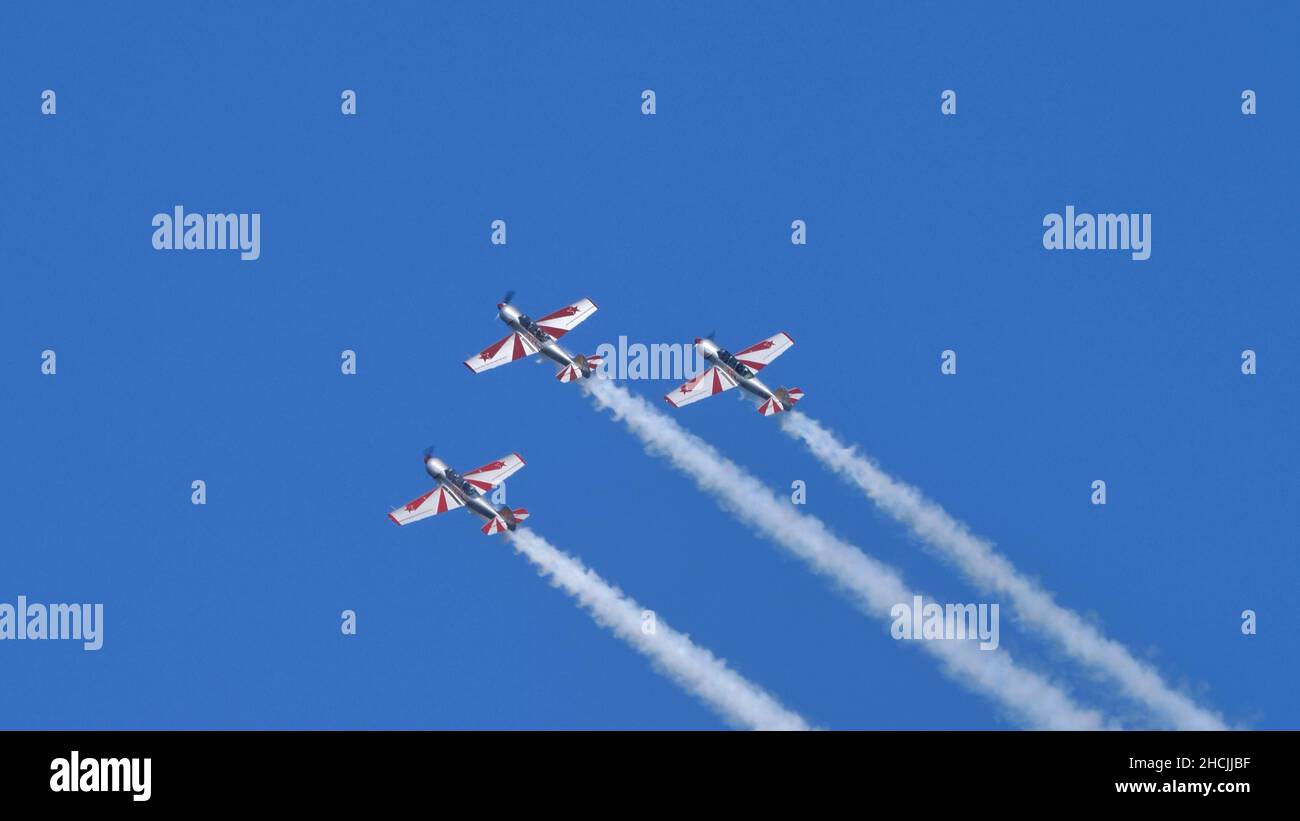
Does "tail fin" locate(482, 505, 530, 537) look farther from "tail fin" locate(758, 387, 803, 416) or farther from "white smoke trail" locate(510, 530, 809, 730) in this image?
"tail fin" locate(758, 387, 803, 416)

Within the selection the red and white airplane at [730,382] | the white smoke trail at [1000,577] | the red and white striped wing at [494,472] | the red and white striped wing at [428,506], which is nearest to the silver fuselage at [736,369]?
the red and white airplane at [730,382]

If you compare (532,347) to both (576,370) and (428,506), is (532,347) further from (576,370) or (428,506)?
(428,506)

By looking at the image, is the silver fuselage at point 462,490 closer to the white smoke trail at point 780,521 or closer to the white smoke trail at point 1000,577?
the white smoke trail at point 780,521

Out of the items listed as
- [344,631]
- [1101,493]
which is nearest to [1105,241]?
[1101,493]

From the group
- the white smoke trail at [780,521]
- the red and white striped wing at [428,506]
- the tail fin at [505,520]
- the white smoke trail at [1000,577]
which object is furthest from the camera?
the white smoke trail at [780,521]

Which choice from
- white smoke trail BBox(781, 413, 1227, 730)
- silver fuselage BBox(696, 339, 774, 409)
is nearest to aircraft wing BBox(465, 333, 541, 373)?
silver fuselage BBox(696, 339, 774, 409)

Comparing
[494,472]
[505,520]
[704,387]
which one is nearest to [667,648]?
[505,520]

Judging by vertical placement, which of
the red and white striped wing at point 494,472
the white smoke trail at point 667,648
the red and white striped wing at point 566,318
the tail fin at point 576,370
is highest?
the red and white striped wing at point 566,318

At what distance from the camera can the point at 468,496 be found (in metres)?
93.9

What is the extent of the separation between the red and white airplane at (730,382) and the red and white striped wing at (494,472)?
245 inches

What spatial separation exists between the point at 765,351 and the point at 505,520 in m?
11.7

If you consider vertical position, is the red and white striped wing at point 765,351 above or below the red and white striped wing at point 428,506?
above

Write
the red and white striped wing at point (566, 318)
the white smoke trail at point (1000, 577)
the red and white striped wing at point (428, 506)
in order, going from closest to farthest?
the red and white striped wing at point (428, 506) → the red and white striped wing at point (566, 318) → the white smoke trail at point (1000, 577)

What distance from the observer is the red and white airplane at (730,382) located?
9444 centimetres
